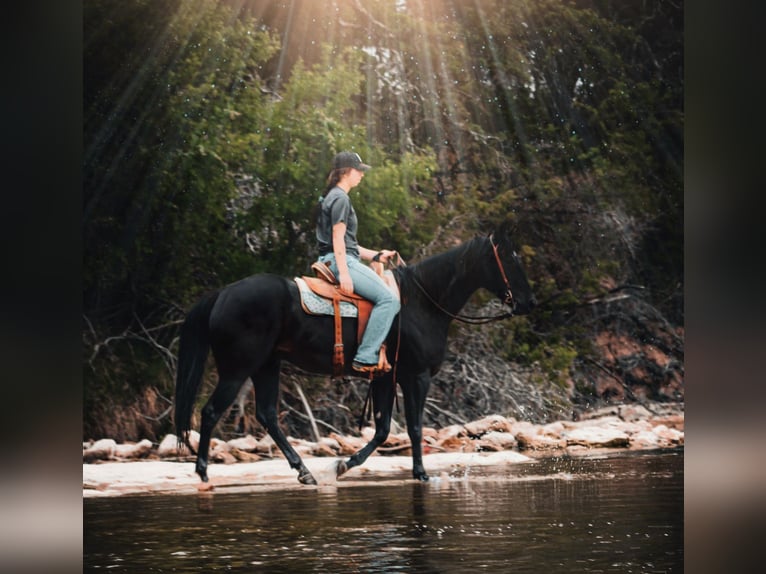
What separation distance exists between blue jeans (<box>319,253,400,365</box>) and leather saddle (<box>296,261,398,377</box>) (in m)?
0.03

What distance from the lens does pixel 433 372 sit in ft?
24.2

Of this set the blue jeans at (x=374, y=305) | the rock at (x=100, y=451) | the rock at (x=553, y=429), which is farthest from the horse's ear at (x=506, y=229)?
the rock at (x=100, y=451)

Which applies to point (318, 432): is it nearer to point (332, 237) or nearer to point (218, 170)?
point (332, 237)

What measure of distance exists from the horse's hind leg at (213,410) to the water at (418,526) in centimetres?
21

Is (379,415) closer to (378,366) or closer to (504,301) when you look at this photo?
(378,366)

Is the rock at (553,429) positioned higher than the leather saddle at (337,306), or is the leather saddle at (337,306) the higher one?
the leather saddle at (337,306)

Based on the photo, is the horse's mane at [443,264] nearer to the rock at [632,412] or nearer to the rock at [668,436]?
the rock at [632,412]

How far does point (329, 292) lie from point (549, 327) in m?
1.60

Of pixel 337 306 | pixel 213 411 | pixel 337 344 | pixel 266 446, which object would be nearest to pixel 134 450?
pixel 213 411

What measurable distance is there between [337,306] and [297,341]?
31 cm

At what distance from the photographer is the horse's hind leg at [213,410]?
23.6 ft
